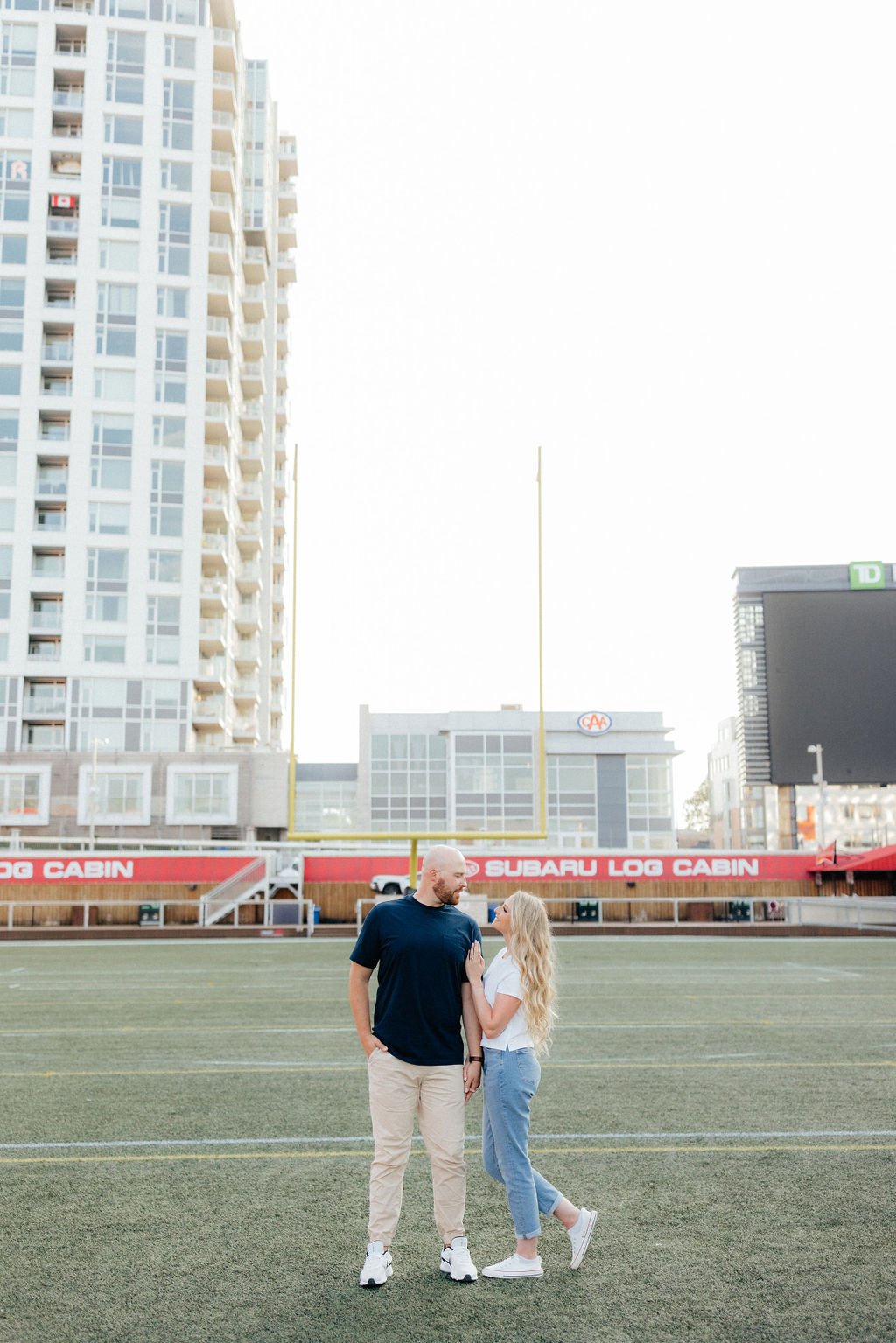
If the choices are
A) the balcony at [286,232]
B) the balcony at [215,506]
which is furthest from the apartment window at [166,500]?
the balcony at [286,232]

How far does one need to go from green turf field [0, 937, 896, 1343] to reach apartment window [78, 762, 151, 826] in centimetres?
4403

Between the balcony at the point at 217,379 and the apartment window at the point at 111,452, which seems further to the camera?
the balcony at the point at 217,379

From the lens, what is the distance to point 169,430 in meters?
60.3

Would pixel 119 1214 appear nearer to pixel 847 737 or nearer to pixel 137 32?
pixel 847 737

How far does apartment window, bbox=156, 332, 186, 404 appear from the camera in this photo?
6038 centimetres

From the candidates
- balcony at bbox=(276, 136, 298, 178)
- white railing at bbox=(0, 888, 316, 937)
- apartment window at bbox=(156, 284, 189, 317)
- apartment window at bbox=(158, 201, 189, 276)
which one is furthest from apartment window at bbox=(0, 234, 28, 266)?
white railing at bbox=(0, 888, 316, 937)

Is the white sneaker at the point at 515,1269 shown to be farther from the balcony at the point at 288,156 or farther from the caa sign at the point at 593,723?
the balcony at the point at 288,156

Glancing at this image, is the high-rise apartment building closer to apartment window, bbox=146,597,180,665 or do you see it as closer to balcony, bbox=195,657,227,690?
apartment window, bbox=146,597,180,665

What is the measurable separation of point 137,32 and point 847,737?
172 feet

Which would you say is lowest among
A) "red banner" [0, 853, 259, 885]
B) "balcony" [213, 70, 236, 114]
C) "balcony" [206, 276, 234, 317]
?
"red banner" [0, 853, 259, 885]

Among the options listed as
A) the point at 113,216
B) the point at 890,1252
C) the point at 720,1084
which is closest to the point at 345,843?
the point at 113,216

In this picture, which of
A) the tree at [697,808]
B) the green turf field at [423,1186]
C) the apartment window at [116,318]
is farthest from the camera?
the tree at [697,808]

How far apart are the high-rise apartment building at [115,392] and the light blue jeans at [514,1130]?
52.6 meters

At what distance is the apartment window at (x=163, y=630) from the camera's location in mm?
58688
